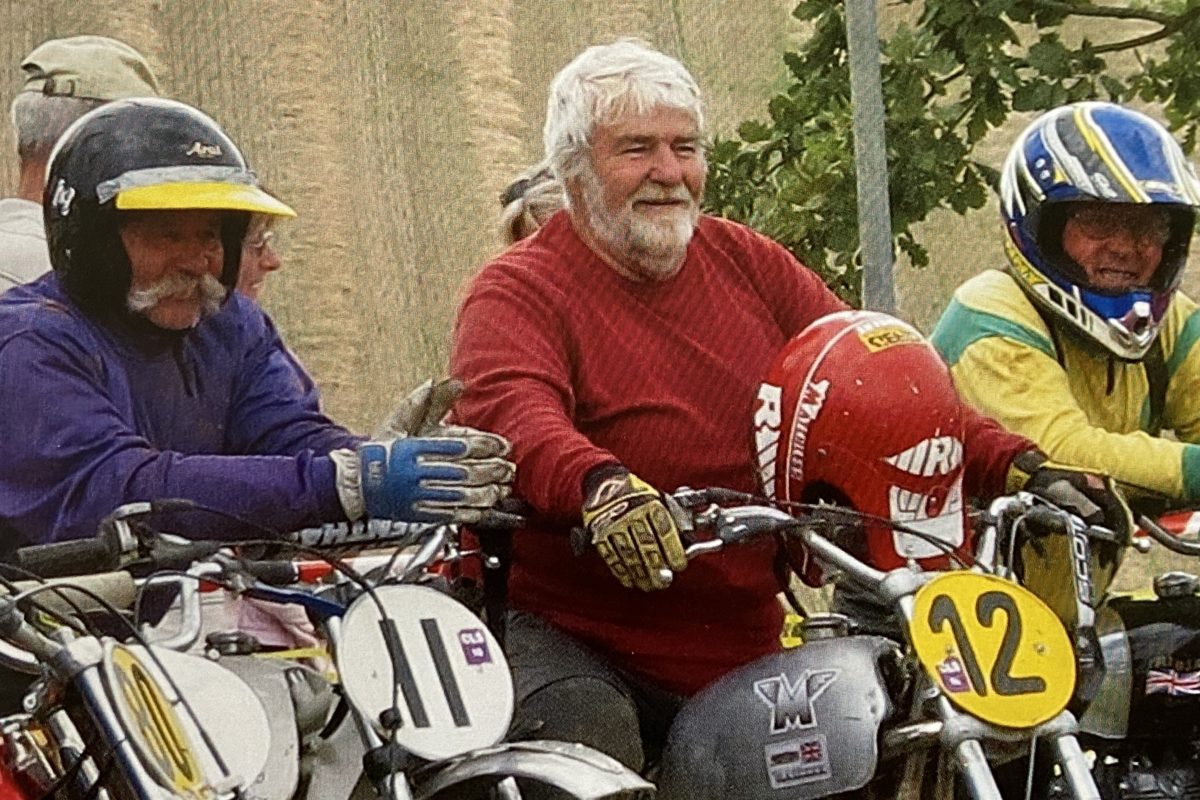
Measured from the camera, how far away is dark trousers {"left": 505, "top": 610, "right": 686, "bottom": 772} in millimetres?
3250

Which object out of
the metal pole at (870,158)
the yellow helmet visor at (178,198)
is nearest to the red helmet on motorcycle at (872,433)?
the yellow helmet visor at (178,198)

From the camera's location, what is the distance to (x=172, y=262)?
3.52 m

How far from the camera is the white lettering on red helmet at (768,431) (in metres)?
3.35

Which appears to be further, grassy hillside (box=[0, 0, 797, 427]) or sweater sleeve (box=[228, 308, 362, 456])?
grassy hillside (box=[0, 0, 797, 427])

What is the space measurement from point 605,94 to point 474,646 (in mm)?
959

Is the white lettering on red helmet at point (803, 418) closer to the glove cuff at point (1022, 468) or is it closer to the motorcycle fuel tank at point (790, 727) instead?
the motorcycle fuel tank at point (790, 727)

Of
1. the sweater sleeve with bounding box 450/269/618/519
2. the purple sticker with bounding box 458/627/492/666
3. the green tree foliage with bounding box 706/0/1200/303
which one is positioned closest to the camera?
the purple sticker with bounding box 458/627/492/666

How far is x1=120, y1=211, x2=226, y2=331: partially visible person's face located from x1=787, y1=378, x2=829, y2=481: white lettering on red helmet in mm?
915

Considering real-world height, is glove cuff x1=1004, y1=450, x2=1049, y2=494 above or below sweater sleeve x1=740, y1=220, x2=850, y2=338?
below

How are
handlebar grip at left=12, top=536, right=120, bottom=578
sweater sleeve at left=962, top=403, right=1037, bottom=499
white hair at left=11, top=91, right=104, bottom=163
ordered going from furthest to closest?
1. white hair at left=11, top=91, right=104, bottom=163
2. sweater sleeve at left=962, top=403, right=1037, bottom=499
3. handlebar grip at left=12, top=536, right=120, bottom=578

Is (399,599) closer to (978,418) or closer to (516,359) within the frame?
(516,359)

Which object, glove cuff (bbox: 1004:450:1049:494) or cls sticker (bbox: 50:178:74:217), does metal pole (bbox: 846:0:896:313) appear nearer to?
glove cuff (bbox: 1004:450:1049:494)

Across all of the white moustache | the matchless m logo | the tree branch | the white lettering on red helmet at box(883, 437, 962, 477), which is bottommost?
the matchless m logo

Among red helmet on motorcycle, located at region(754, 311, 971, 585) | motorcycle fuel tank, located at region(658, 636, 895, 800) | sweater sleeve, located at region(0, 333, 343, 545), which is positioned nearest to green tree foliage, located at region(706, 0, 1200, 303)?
red helmet on motorcycle, located at region(754, 311, 971, 585)
